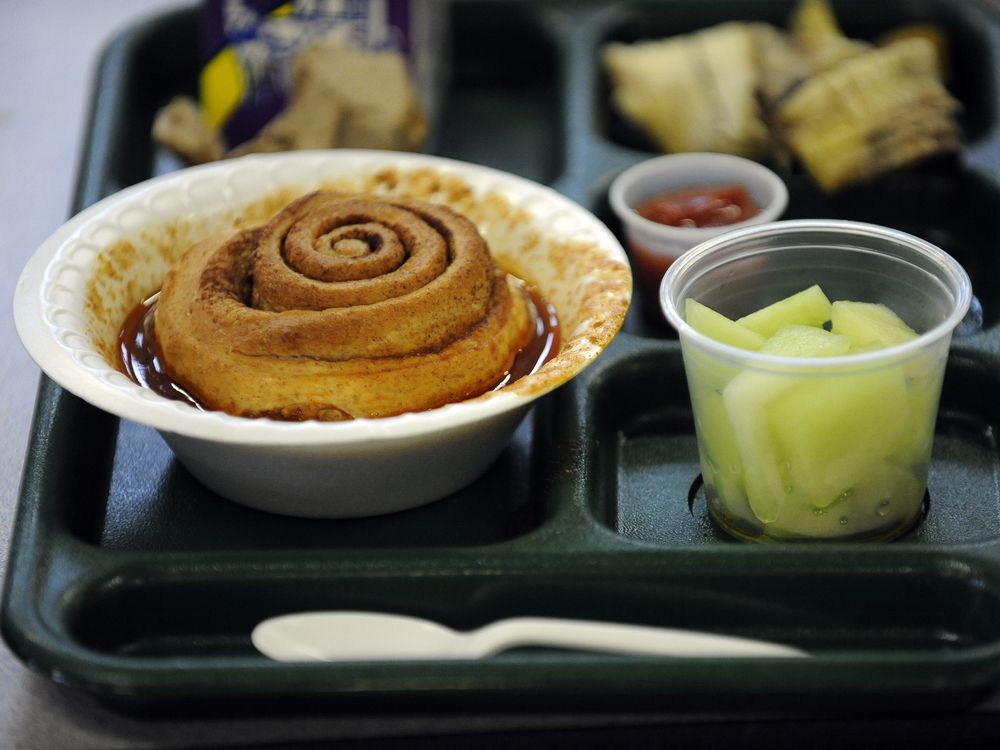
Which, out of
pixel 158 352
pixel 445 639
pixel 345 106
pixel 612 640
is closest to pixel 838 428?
pixel 612 640

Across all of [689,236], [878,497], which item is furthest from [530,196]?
[878,497]

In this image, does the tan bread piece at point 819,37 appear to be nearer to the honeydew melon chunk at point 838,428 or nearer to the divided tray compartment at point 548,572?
the divided tray compartment at point 548,572

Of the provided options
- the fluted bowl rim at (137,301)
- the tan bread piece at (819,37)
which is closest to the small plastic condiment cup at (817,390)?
the fluted bowl rim at (137,301)

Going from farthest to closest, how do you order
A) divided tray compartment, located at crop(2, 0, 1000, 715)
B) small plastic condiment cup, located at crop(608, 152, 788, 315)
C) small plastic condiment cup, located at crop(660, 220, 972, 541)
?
small plastic condiment cup, located at crop(608, 152, 788, 315) < small plastic condiment cup, located at crop(660, 220, 972, 541) < divided tray compartment, located at crop(2, 0, 1000, 715)

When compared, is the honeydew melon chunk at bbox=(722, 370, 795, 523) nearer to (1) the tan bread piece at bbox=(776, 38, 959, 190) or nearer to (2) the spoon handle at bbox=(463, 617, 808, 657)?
(2) the spoon handle at bbox=(463, 617, 808, 657)

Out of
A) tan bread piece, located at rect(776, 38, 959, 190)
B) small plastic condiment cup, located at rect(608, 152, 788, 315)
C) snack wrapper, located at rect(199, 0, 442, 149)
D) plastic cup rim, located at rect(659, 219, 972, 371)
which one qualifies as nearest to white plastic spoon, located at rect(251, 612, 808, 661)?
plastic cup rim, located at rect(659, 219, 972, 371)

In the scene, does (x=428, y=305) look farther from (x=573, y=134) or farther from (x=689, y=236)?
(x=573, y=134)
